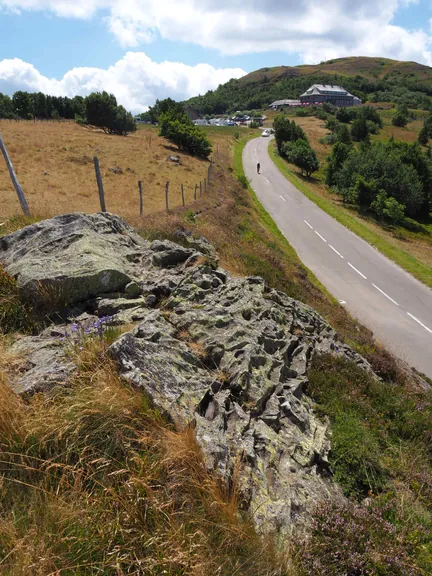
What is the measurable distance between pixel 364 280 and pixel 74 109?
3679 inches

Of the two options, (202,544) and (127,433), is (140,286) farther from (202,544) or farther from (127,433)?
(202,544)

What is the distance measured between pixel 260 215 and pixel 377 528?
33.0m

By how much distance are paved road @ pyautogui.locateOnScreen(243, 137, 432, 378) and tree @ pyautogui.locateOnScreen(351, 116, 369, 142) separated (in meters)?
74.6

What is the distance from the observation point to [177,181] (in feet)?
123

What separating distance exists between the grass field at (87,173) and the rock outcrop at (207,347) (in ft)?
25.8

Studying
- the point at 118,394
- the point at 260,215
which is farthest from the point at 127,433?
the point at 260,215

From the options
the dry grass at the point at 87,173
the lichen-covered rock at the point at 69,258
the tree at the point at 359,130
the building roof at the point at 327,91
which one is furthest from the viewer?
the building roof at the point at 327,91

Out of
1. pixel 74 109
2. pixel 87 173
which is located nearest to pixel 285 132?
pixel 74 109

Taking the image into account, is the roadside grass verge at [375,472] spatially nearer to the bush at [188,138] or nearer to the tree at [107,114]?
the bush at [188,138]

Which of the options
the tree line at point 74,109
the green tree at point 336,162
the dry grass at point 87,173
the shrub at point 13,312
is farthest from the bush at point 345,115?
the shrub at point 13,312

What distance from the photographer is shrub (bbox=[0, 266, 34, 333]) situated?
5646 mm

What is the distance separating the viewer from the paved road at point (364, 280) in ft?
58.7

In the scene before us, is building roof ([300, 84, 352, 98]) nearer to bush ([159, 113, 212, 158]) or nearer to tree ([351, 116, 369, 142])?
tree ([351, 116, 369, 142])

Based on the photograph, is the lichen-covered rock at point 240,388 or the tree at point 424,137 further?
the tree at point 424,137
